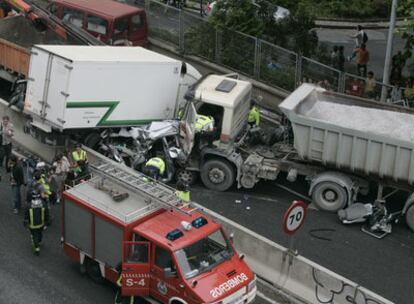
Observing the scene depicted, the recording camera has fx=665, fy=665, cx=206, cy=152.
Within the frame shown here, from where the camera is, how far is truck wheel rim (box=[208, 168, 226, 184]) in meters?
16.1

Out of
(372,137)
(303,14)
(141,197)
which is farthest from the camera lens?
(303,14)

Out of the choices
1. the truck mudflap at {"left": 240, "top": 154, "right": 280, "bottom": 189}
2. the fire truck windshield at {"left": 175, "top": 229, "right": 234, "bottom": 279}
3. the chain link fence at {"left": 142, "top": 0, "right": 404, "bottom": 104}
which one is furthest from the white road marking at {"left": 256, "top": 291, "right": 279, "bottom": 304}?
the chain link fence at {"left": 142, "top": 0, "right": 404, "bottom": 104}

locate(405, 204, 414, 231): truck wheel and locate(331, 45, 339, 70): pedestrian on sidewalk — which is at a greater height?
locate(331, 45, 339, 70): pedestrian on sidewalk

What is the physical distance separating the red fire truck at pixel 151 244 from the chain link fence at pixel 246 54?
30.9 ft

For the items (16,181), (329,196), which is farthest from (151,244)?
(329,196)

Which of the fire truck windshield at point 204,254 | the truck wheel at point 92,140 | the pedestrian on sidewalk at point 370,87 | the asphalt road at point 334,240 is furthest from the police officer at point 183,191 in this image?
the pedestrian on sidewalk at point 370,87

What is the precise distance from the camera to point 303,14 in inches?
889

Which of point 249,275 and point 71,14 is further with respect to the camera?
point 71,14

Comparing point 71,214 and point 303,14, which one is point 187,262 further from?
point 303,14

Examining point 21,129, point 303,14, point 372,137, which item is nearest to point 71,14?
point 21,129

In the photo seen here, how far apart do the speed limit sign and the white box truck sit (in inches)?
278

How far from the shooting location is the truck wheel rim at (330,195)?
15.5 metres

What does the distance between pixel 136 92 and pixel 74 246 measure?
5931mm

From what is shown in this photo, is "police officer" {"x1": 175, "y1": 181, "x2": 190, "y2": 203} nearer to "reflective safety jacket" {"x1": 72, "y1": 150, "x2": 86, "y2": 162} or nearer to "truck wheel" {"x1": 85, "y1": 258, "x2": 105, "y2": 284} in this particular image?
"truck wheel" {"x1": 85, "y1": 258, "x2": 105, "y2": 284}
